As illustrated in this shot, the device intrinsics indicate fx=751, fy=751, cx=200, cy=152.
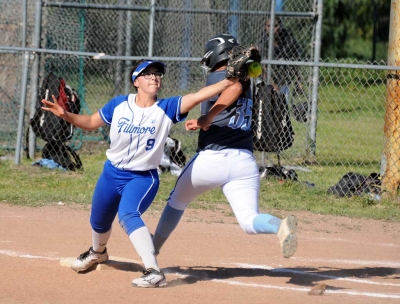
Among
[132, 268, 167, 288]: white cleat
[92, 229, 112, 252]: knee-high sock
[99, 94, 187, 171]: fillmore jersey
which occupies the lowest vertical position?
[132, 268, 167, 288]: white cleat

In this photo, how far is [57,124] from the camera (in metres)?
10.3

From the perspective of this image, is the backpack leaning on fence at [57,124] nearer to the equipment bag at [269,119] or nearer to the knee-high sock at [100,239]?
the equipment bag at [269,119]

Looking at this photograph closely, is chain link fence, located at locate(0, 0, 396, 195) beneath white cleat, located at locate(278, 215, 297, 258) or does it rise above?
above

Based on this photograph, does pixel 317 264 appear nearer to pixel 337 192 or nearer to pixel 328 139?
pixel 337 192

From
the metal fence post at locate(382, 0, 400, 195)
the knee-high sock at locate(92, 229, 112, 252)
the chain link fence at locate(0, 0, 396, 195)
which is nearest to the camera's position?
the knee-high sock at locate(92, 229, 112, 252)

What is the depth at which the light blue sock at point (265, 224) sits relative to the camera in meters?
4.91

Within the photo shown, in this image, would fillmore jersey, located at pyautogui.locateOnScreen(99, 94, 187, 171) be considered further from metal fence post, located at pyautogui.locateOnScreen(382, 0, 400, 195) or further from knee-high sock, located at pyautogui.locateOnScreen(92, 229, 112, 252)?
metal fence post, located at pyautogui.locateOnScreen(382, 0, 400, 195)

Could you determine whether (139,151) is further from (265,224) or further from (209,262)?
(209,262)

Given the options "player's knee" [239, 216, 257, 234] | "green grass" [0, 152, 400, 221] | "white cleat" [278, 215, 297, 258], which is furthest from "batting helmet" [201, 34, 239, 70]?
"green grass" [0, 152, 400, 221]

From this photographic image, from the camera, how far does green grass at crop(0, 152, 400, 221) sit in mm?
8398

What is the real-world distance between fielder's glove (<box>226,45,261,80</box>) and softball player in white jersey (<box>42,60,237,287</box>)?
0.23 ft

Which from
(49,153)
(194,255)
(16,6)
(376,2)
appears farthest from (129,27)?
(376,2)

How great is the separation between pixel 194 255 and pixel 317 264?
1.02 m

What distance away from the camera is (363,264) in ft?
20.3
